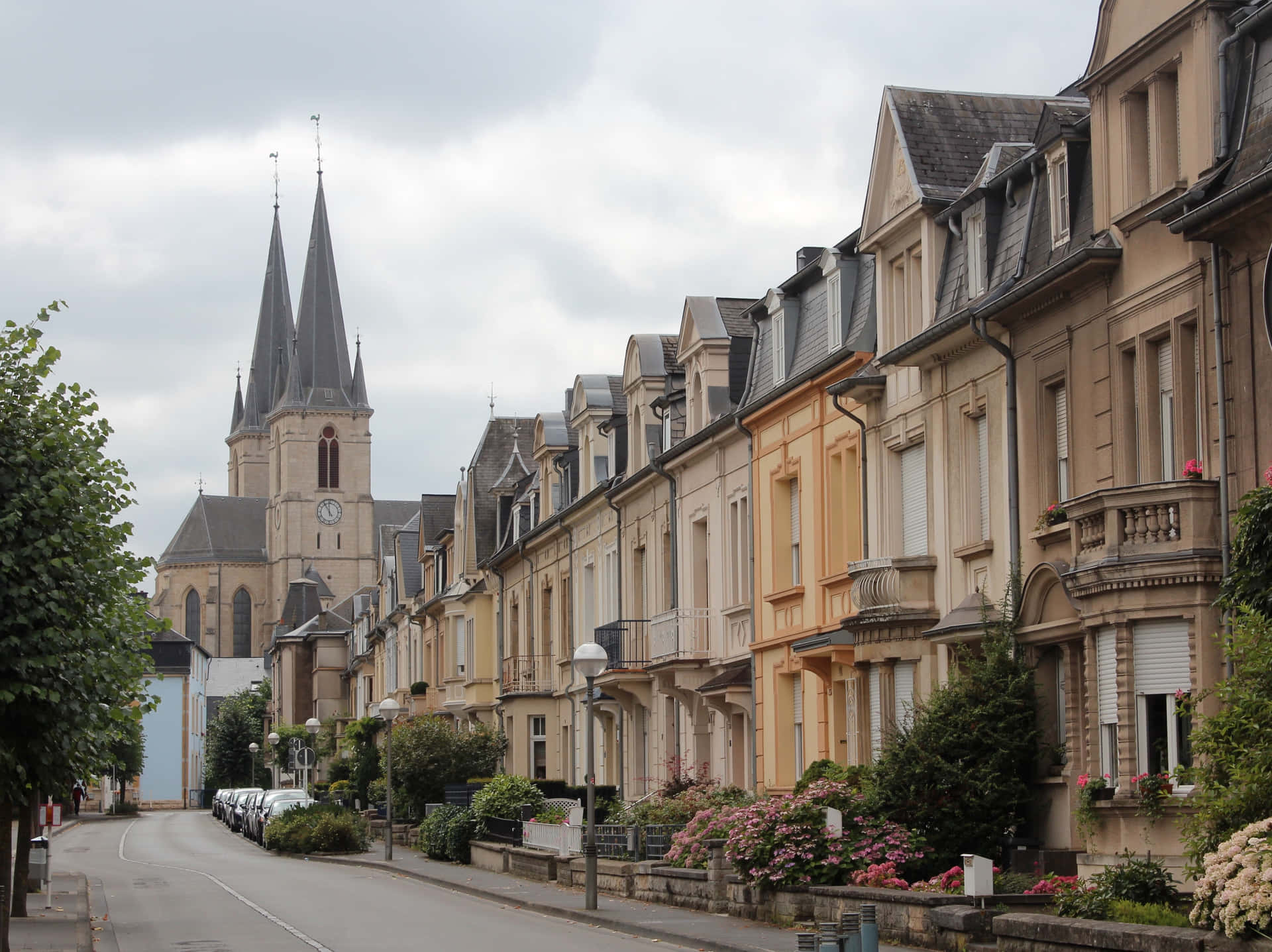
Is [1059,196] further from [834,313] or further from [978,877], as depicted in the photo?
[978,877]

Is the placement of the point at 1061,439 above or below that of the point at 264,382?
below

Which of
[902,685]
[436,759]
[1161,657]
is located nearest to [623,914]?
[902,685]

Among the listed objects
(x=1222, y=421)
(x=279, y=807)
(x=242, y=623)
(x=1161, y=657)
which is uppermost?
(x=242, y=623)

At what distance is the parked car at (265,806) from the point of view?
55156 millimetres

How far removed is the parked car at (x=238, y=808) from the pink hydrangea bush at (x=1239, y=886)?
55377mm

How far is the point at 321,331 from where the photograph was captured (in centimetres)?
15838

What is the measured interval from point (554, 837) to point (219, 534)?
149m

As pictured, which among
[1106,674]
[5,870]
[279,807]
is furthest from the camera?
[279,807]

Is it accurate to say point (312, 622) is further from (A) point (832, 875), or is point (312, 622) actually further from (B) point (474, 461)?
(A) point (832, 875)

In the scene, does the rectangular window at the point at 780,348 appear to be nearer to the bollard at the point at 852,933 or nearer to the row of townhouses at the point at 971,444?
the row of townhouses at the point at 971,444

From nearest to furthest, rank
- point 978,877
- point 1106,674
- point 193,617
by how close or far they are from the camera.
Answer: point 978,877 → point 1106,674 → point 193,617

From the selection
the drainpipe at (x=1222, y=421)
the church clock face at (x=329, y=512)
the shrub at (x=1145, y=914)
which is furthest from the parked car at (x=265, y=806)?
the church clock face at (x=329, y=512)

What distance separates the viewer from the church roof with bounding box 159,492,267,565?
17438 centimetres

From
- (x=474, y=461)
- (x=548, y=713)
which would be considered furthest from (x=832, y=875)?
(x=474, y=461)
